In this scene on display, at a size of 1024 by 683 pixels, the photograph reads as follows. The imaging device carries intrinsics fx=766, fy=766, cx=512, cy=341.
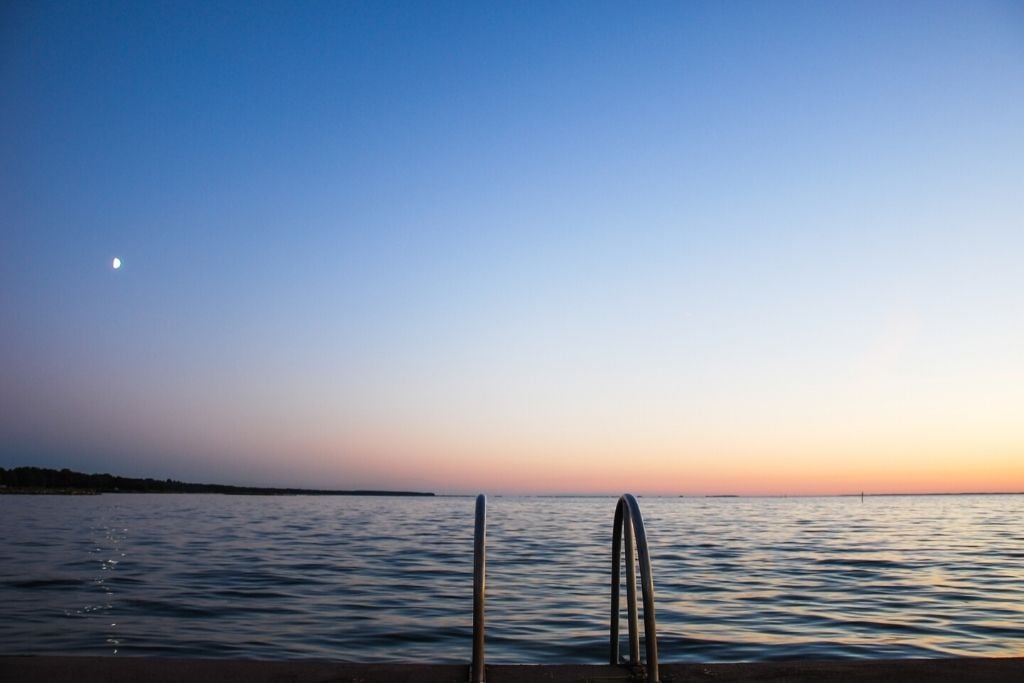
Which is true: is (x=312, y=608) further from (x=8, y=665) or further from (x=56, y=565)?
(x=56, y=565)

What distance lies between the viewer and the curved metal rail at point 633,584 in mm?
3754

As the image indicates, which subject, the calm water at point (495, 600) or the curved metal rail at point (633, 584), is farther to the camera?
the calm water at point (495, 600)

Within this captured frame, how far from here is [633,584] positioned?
4.94 metres

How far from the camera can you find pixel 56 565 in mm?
15664

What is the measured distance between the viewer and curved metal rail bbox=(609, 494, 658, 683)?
3.75 metres

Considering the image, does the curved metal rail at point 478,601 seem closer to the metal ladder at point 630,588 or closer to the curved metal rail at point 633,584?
the metal ladder at point 630,588

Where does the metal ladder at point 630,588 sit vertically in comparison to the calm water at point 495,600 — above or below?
above

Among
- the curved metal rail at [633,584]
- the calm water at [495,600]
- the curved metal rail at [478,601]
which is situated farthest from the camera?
the calm water at [495,600]

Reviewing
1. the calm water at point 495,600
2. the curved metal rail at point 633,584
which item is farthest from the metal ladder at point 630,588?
the calm water at point 495,600

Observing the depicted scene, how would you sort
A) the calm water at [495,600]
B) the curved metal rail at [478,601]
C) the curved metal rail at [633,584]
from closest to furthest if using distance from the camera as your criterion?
the curved metal rail at [633,584], the curved metal rail at [478,601], the calm water at [495,600]

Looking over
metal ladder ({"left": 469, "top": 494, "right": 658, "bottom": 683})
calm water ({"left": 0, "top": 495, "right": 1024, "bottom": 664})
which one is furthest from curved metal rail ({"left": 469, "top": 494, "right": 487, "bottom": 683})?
calm water ({"left": 0, "top": 495, "right": 1024, "bottom": 664})

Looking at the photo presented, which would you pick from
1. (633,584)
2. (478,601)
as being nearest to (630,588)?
(633,584)

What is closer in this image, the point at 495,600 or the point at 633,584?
the point at 633,584

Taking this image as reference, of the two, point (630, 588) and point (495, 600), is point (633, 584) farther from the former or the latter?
point (495, 600)
